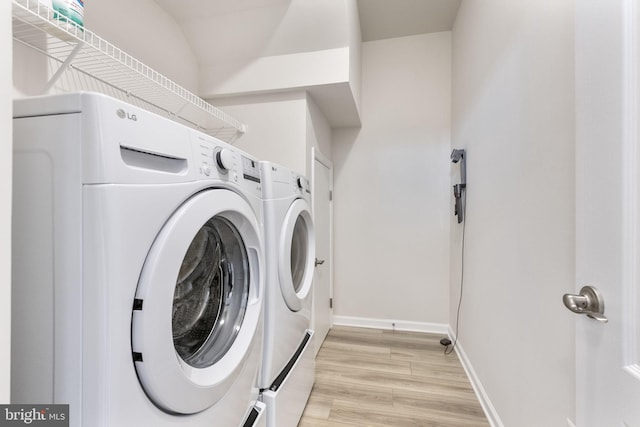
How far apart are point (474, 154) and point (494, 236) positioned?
63cm

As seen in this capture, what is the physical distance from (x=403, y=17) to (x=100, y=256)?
2.82m

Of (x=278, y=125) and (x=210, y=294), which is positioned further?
(x=278, y=125)

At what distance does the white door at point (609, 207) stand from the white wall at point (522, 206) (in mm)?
291

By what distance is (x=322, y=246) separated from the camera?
8.05 feet

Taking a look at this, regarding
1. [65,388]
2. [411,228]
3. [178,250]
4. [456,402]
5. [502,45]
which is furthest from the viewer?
[411,228]

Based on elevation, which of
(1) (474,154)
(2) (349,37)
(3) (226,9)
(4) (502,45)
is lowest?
(1) (474,154)

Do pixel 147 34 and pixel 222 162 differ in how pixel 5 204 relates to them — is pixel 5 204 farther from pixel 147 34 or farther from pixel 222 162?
pixel 147 34

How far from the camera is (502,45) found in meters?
1.37

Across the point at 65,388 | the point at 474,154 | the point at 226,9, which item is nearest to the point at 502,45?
the point at 474,154

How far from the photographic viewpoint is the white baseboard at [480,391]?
56.5 inches

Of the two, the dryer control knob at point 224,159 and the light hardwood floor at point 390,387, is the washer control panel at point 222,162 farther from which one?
the light hardwood floor at point 390,387

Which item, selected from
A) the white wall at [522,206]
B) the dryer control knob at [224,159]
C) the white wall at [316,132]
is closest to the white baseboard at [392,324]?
the white wall at [522,206]

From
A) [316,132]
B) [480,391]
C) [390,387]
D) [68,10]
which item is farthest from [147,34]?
[480,391]

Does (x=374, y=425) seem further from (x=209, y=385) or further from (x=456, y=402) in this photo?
(x=209, y=385)
